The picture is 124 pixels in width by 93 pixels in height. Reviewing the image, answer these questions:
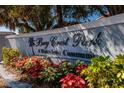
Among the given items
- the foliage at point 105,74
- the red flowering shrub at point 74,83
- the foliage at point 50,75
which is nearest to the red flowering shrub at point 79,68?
the foliage at point 50,75

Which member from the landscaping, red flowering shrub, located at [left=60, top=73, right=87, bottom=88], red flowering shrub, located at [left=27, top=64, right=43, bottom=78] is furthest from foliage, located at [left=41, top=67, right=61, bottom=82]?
red flowering shrub, located at [left=60, top=73, right=87, bottom=88]

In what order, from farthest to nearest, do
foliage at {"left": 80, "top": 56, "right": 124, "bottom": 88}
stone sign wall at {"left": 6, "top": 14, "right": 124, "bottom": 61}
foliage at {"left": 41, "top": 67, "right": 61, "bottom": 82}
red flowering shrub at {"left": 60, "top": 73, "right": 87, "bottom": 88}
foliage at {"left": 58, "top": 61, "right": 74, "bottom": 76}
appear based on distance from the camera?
foliage at {"left": 58, "top": 61, "right": 74, "bottom": 76} → stone sign wall at {"left": 6, "top": 14, "right": 124, "bottom": 61} → foliage at {"left": 41, "top": 67, "right": 61, "bottom": 82} → red flowering shrub at {"left": 60, "top": 73, "right": 87, "bottom": 88} → foliage at {"left": 80, "top": 56, "right": 124, "bottom": 88}

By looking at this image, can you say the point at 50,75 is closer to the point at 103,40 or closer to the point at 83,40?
the point at 103,40

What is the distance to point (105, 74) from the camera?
8.48m

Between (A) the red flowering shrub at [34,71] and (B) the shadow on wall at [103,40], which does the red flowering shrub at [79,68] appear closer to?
(B) the shadow on wall at [103,40]

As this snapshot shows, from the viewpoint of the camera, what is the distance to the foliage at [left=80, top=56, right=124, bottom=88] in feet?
26.9

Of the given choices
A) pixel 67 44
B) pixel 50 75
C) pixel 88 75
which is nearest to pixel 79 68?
pixel 50 75

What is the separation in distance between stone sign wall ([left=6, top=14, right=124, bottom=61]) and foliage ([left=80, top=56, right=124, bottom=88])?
8.02 ft

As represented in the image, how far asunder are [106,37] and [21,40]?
12187 mm

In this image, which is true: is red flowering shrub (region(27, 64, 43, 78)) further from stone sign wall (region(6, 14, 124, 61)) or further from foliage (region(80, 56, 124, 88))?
foliage (region(80, 56, 124, 88))

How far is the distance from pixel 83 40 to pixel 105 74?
5.24 m
